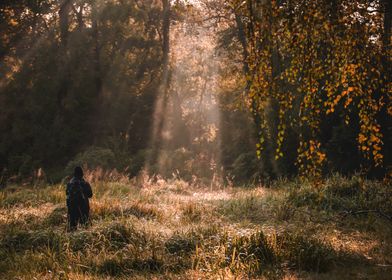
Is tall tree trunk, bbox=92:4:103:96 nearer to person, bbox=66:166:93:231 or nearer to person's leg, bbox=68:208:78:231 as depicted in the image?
person, bbox=66:166:93:231

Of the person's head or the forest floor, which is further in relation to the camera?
the person's head

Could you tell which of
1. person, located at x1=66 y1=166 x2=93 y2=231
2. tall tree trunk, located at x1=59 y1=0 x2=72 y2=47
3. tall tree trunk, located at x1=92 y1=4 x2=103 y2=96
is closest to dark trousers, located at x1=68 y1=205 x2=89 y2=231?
person, located at x1=66 y1=166 x2=93 y2=231

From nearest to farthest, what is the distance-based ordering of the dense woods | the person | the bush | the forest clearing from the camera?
the forest clearing
the person
the bush
the dense woods

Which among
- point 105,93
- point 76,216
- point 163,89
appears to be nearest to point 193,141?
point 163,89

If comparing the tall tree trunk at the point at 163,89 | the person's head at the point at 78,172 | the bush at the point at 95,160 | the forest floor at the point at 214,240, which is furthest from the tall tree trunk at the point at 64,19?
the person's head at the point at 78,172

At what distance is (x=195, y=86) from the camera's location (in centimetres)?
3841

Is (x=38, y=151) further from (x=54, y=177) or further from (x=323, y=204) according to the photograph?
(x=323, y=204)

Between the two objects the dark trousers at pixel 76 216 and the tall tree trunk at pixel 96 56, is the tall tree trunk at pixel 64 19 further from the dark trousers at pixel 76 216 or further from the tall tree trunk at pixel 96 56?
the dark trousers at pixel 76 216

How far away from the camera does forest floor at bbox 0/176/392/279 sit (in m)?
6.43

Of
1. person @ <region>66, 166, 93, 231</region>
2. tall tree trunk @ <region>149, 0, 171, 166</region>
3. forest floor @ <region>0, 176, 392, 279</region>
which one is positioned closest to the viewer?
forest floor @ <region>0, 176, 392, 279</region>

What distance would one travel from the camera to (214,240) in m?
7.59

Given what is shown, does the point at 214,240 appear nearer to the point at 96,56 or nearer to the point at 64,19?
the point at 96,56

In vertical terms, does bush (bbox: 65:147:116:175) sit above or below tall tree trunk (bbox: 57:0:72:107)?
below

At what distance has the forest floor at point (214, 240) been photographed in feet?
21.1
